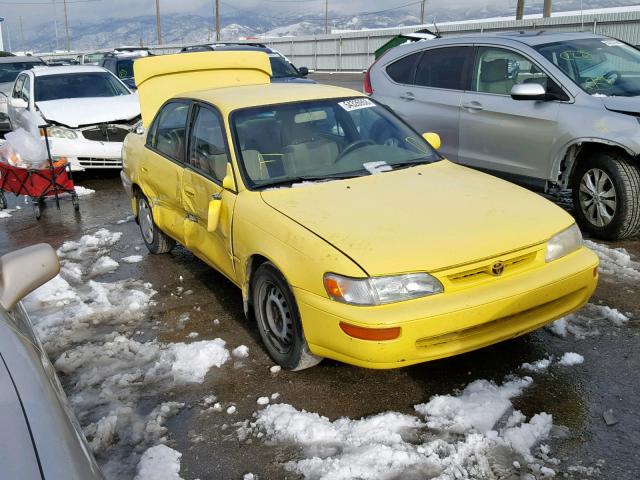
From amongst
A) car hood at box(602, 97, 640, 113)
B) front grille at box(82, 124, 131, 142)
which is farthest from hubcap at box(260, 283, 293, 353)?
front grille at box(82, 124, 131, 142)

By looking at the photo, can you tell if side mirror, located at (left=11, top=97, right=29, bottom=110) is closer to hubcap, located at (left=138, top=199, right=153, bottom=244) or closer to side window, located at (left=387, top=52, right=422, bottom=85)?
hubcap, located at (left=138, top=199, right=153, bottom=244)

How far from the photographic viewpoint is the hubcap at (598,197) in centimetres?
557

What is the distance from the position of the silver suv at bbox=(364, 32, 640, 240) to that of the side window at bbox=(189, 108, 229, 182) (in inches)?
111

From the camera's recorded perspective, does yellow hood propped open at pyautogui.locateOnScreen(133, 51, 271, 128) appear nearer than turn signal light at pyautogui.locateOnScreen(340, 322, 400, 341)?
No

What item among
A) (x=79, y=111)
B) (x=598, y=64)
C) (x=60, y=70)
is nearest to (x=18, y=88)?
(x=60, y=70)

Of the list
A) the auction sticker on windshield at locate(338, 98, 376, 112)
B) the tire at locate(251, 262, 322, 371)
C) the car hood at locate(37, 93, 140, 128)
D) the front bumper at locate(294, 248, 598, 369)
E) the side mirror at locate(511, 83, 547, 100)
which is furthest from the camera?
the car hood at locate(37, 93, 140, 128)

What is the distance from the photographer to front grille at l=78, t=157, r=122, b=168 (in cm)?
941

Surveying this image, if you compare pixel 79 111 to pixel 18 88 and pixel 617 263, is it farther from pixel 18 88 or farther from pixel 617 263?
pixel 617 263

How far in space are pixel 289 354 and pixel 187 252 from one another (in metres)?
2.79

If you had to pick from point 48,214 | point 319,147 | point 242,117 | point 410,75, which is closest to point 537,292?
point 319,147

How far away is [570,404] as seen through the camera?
330cm

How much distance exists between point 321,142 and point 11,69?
1621cm

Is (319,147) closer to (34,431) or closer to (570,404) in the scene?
(570,404)

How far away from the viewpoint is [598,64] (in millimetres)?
6113
